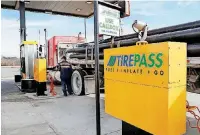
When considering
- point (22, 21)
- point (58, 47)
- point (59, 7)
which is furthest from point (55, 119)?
point (59, 7)

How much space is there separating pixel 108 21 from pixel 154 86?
3.83 feet

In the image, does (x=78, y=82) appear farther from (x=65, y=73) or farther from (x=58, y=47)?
(x=58, y=47)

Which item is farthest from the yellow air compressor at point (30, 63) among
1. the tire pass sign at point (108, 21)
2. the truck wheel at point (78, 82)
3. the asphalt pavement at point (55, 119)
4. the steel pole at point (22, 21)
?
the tire pass sign at point (108, 21)

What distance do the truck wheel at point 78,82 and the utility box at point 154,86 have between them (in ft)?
20.6

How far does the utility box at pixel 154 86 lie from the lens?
7.72 feet

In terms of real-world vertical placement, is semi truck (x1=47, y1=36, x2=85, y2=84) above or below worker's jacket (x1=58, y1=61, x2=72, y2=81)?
above

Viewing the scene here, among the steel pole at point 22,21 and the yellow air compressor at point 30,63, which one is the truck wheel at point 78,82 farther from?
the steel pole at point 22,21

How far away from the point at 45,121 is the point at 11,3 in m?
11.0

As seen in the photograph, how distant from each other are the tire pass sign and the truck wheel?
6079 millimetres

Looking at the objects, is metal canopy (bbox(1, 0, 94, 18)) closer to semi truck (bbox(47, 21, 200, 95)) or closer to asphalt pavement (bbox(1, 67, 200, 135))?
semi truck (bbox(47, 21, 200, 95))

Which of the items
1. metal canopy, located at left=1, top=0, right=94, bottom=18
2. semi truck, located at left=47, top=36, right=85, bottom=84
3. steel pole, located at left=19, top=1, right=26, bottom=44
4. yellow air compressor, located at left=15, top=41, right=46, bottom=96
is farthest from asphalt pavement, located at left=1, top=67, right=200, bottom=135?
metal canopy, located at left=1, top=0, right=94, bottom=18

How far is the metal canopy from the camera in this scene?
1385 cm

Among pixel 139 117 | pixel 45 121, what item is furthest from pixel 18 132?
pixel 139 117

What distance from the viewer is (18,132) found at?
4684 millimetres
